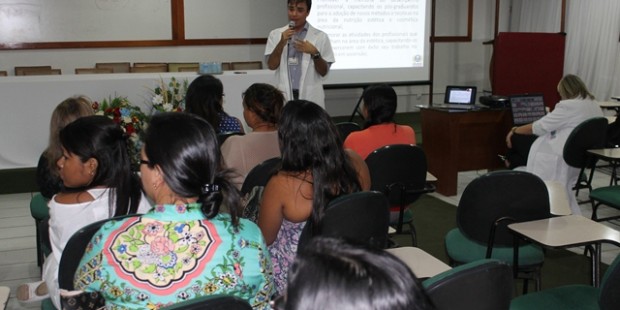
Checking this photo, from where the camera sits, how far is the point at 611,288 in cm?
182

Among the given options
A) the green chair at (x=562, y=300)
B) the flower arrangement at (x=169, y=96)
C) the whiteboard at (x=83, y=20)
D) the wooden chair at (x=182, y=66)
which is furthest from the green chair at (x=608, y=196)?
the whiteboard at (x=83, y=20)

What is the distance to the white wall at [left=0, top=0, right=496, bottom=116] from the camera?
7117 millimetres

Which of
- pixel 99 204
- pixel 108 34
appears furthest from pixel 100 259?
pixel 108 34

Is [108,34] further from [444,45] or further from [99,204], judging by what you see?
[99,204]

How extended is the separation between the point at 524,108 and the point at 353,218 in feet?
12.0

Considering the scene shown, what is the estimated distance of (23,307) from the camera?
303 centimetres

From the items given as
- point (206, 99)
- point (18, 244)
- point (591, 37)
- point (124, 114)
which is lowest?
point (18, 244)

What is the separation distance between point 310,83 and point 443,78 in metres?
4.46

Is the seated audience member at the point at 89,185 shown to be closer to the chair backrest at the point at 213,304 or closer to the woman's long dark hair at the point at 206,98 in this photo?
the chair backrest at the point at 213,304

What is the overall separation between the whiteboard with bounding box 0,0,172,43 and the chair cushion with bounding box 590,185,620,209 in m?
5.56

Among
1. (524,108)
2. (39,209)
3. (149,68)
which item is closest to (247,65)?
(149,68)

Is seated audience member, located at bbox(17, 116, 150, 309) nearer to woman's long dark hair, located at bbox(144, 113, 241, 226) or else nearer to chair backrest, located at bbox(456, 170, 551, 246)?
woman's long dark hair, located at bbox(144, 113, 241, 226)

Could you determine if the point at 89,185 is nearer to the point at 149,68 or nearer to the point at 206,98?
the point at 206,98

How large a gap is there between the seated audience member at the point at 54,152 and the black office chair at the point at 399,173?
1.49m
